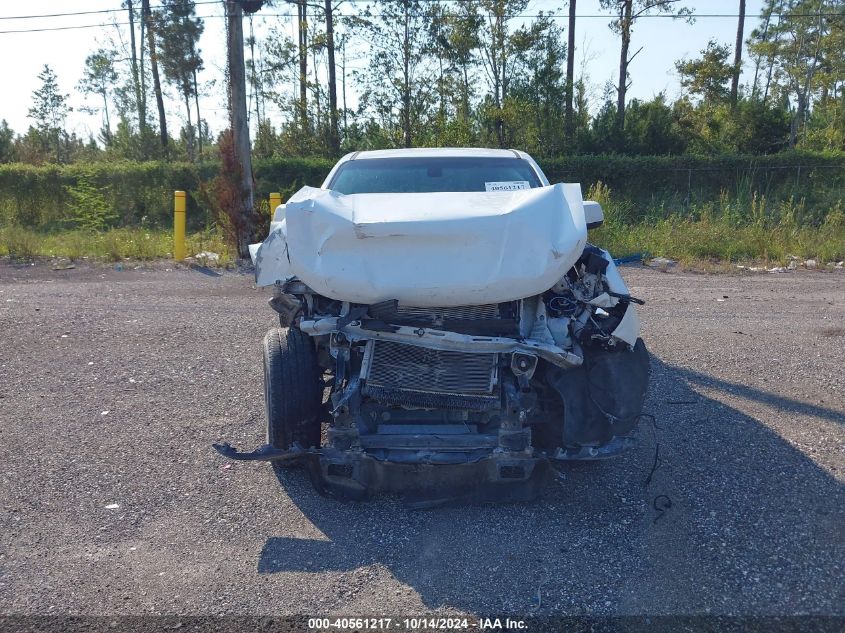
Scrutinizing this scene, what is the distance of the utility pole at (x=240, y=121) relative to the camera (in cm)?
1298

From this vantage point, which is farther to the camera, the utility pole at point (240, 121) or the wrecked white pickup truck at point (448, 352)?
the utility pole at point (240, 121)

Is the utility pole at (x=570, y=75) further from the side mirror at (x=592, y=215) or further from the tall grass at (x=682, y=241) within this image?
the side mirror at (x=592, y=215)

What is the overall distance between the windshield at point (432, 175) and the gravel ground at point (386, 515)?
1809 mm

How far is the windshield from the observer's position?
5387 mm

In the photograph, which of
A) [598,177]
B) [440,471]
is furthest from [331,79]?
[440,471]

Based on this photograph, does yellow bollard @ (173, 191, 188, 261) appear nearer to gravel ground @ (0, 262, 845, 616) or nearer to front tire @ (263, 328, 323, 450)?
gravel ground @ (0, 262, 845, 616)

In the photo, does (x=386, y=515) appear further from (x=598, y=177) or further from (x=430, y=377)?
(x=598, y=177)

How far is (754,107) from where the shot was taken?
1111 inches

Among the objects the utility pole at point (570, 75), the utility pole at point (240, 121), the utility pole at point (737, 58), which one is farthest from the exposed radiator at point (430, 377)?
the utility pole at point (737, 58)

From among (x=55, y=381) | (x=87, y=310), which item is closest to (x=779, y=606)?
(x=55, y=381)

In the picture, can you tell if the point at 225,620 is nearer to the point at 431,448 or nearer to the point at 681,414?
the point at 431,448

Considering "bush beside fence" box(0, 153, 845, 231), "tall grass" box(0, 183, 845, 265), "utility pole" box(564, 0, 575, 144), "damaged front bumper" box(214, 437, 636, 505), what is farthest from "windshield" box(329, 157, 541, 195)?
"utility pole" box(564, 0, 575, 144)

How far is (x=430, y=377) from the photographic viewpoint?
3824mm

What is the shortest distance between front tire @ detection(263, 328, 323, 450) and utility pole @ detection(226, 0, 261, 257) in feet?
30.0
